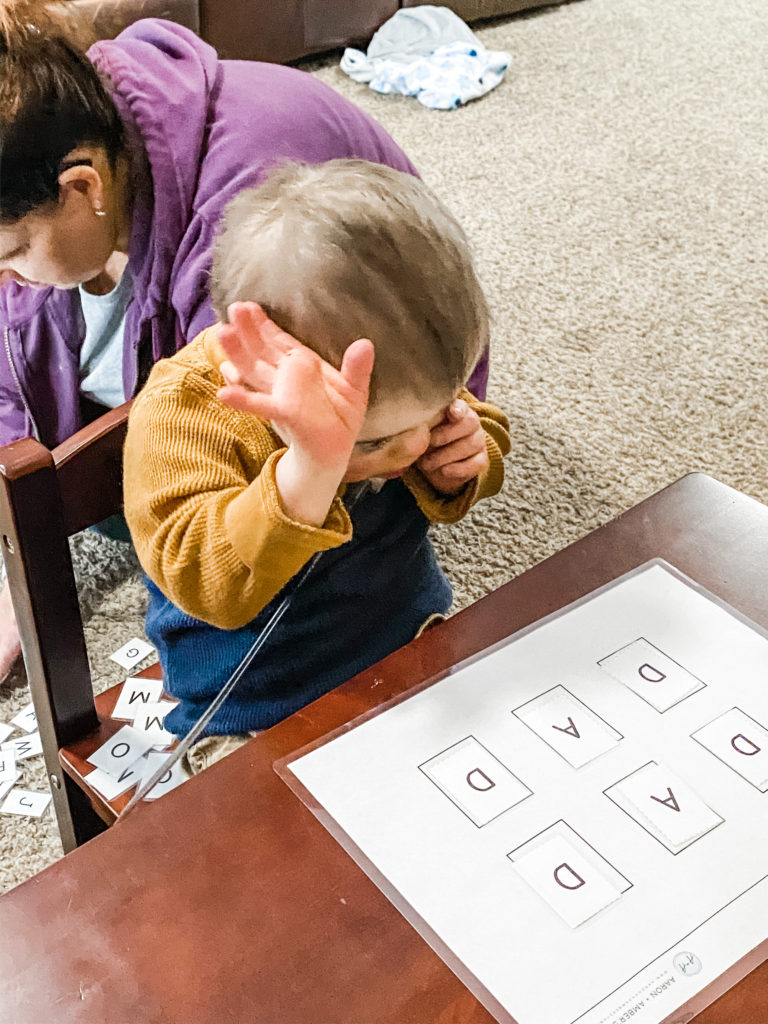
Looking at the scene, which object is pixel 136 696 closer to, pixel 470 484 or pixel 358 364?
pixel 470 484

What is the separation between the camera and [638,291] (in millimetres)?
2035

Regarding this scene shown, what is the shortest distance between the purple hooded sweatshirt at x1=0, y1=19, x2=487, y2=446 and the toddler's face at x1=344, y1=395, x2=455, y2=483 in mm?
312

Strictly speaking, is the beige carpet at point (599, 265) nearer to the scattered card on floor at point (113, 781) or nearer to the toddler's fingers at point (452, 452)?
the scattered card on floor at point (113, 781)

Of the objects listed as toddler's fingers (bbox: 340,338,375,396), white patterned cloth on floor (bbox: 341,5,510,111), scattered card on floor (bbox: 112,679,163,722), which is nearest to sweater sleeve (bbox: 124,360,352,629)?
toddler's fingers (bbox: 340,338,375,396)

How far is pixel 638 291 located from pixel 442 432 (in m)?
1.37

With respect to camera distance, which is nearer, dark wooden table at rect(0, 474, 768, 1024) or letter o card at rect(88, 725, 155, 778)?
dark wooden table at rect(0, 474, 768, 1024)

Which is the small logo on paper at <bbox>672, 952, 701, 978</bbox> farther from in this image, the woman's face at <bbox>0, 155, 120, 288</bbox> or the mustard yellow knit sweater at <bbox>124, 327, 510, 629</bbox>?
the woman's face at <bbox>0, 155, 120, 288</bbox>

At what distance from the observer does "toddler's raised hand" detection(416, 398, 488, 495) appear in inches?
31.5

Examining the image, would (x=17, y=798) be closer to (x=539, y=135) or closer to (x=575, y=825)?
(x=575, y=825)

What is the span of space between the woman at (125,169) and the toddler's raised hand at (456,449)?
296 millimetres

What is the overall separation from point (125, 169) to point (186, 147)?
0.22ft

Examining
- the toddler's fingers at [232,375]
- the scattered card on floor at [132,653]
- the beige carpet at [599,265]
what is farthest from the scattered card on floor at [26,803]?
the toddler's fingers at [232,375]

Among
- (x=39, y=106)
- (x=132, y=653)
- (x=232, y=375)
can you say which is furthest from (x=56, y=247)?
(x=132, y=653)

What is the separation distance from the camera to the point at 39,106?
34.2 inches
